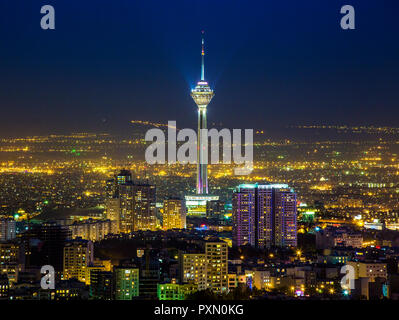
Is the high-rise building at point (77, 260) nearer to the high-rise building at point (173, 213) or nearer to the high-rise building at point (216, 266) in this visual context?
the high-rise building at point (216, 266)

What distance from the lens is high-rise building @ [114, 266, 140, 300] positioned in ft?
39.1

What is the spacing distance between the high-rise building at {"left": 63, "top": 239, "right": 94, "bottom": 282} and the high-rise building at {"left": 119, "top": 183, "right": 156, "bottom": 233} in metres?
8.52

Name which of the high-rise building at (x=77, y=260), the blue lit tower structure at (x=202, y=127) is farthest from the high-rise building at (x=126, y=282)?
the blue lit tower structure at (x=202, y=127)

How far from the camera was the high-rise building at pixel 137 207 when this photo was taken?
80.7ft

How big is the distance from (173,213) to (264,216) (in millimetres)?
4635

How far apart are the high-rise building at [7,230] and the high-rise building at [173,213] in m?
6.55

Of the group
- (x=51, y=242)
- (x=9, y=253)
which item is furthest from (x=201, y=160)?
(x=9, y=253)

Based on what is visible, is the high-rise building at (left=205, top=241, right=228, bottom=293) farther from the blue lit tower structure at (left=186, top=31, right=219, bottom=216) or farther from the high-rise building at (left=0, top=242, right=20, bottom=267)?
the blue lit tower structure at (left=186, top=31, right=219, bottom=216)

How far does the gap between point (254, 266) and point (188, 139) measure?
660 inches

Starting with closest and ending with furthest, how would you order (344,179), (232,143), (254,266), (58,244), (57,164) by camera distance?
(254,266) < (58,244) < (57,164) < (232,143) < (344,179)

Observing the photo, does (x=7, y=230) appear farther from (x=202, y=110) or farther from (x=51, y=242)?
(x=202, y=110)
